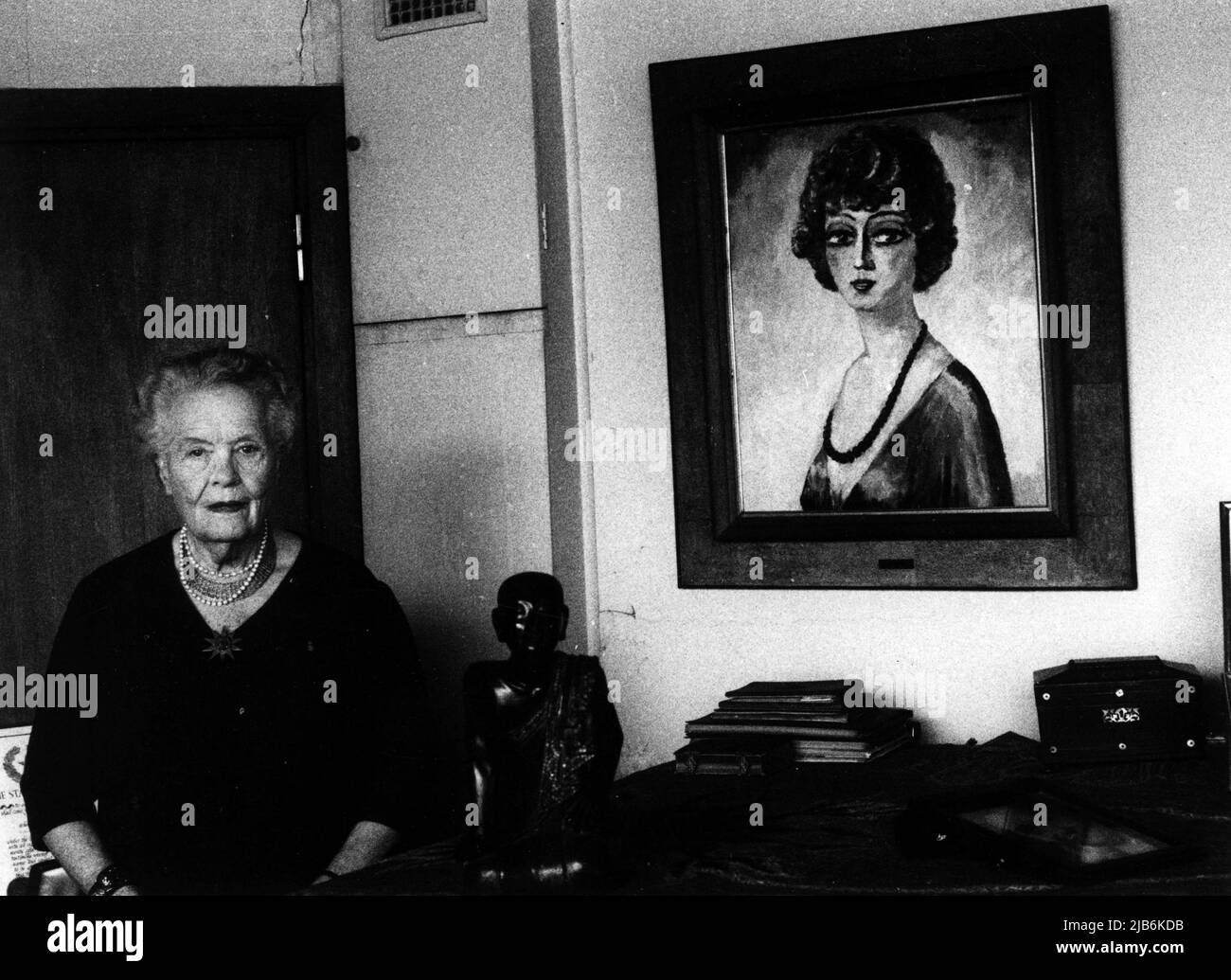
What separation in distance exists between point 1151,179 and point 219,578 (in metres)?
2.26

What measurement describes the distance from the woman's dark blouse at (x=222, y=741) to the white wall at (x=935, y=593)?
90 cm

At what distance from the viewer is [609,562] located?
12.2ft

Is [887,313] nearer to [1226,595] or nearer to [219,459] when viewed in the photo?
[1226,595]

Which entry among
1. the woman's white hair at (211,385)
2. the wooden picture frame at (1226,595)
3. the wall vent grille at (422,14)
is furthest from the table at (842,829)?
the wall vent grille at (422,14)

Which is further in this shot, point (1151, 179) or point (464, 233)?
Result: point (464, 233)

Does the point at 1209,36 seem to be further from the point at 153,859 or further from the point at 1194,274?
the point at 153,859

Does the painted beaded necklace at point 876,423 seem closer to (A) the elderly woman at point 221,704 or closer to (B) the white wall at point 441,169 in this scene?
(B) the white wall at point 441,169

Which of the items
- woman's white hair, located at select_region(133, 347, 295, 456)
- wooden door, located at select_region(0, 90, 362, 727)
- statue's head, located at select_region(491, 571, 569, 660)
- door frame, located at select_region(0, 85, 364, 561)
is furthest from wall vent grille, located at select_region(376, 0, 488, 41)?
statue's head, located at select_region(491, 571, 569, 660)

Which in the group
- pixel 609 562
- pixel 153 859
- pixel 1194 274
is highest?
pixel 1194 274

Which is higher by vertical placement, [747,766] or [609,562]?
[609,562]

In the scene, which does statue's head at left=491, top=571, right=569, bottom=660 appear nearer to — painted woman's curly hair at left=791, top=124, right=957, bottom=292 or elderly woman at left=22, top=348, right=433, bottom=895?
elderly woman at left=22, top=348, right=433, bottom=895

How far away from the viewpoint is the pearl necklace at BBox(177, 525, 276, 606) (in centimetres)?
303

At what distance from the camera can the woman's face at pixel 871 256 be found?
3.38 m
